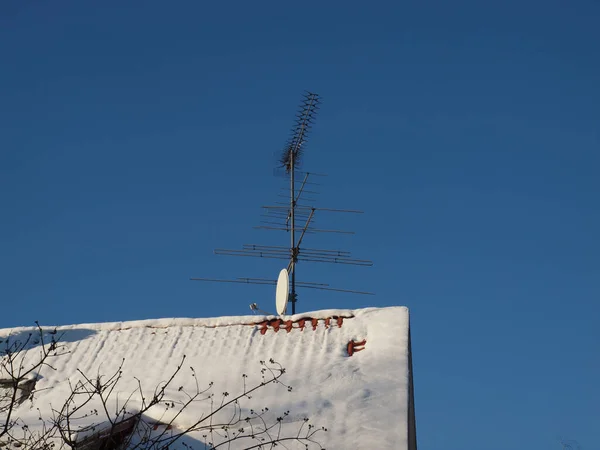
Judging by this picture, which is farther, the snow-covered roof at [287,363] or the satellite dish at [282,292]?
the satellite dish at [282,292]

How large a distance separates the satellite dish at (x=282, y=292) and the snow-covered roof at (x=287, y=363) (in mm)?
1773

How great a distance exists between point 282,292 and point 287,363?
316cm

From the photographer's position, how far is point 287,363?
8617 millimetres

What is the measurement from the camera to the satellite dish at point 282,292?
11.6m

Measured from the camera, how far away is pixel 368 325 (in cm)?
922

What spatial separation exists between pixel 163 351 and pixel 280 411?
2.35m

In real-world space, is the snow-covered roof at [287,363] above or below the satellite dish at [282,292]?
below

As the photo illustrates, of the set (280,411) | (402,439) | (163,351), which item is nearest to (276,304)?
(163,351)

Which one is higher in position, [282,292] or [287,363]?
[282,292]

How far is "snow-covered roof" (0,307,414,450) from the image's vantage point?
24.5 ft

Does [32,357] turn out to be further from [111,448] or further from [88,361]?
[111,448]

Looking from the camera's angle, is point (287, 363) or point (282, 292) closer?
point (287, 363)

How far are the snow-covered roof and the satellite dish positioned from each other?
1.77 metres

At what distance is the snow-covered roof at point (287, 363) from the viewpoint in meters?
7.45
